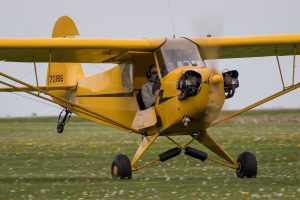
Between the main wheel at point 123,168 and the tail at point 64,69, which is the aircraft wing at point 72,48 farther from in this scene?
the tail at point 64,69

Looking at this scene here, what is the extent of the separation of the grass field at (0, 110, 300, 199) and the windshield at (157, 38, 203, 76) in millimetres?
1992

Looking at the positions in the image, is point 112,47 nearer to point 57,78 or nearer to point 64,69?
point 64,69

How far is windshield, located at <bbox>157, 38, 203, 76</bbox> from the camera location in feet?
52.5

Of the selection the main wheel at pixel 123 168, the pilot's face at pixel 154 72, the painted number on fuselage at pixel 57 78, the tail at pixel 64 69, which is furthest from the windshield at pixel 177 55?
the painted number on fuselage at pixel 57 78

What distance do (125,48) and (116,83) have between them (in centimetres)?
157

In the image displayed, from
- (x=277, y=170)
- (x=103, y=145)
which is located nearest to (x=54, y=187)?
(x=277, y=170)

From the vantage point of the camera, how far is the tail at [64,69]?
21.1m

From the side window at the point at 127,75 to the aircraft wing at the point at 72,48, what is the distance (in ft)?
0.50

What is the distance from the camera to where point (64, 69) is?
21.5 m

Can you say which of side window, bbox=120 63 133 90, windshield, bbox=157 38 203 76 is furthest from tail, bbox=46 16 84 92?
windshield, bbox=157 38 203 76

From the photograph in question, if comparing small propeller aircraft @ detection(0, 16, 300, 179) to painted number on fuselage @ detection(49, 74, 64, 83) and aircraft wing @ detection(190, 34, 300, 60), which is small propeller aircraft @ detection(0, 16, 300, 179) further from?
painted number on fuselage @ detection(49, 74, 64, 83)

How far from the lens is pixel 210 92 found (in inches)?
580

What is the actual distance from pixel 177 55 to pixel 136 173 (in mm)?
2733

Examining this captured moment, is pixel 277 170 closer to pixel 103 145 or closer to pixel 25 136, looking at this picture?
pixel 103 145
